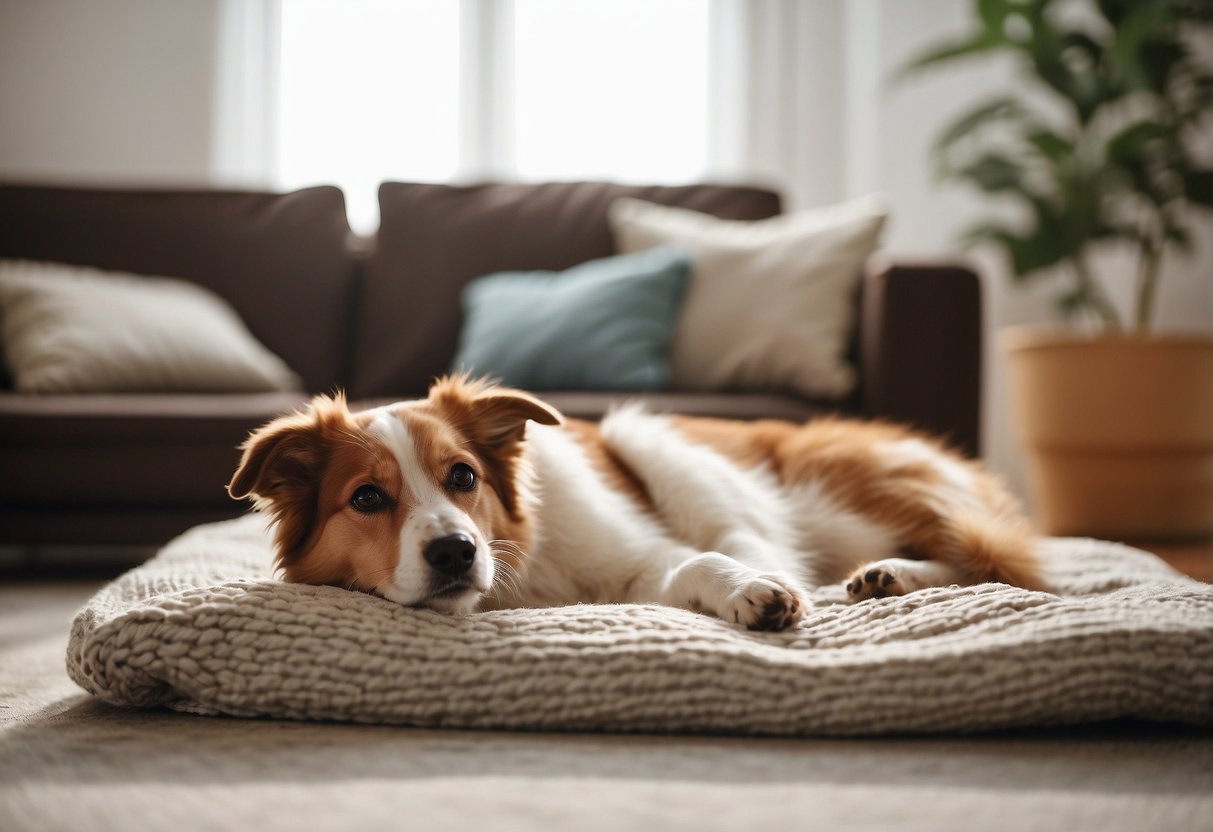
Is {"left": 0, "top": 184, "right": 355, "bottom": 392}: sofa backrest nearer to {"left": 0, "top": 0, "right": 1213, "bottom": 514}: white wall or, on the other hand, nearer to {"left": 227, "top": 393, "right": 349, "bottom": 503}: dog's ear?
{"left": 0, "top": 0, "right": 1213, "bottom": 514}: white wall

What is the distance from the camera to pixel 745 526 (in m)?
1.79

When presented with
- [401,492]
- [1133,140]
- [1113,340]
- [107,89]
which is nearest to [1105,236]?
[1133,140]

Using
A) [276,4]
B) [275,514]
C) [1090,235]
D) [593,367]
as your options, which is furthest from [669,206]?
[276,4]

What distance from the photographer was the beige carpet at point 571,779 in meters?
0.94

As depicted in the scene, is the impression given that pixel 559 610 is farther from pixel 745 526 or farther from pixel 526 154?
pixel 526 154

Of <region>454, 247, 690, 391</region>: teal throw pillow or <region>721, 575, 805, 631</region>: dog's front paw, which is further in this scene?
<region>454, 247, 690, 391</region>: teal throw pillow

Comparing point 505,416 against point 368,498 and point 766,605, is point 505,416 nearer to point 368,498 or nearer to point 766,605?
point 368,498

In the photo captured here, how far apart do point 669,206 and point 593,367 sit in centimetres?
93

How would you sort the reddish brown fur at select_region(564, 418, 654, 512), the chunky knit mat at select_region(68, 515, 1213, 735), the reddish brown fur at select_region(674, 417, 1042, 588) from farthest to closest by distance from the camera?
1. the reddish brown fur at select_region(564, 418, 654, 512)
2. the reddish brown fur at select_region(674, 417, 1042, 588)
3. the chunky knit mat at select_region(68, 515, 1213, 735)

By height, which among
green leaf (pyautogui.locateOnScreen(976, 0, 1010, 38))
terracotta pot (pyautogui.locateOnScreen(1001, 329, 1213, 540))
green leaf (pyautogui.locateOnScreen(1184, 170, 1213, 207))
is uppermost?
green leaf (pyautogui.locateOnScreen(976, 0, 1010, 38))

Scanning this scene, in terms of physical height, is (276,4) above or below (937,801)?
above

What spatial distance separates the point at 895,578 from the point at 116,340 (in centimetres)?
239

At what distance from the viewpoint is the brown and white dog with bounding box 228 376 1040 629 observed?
1.43 m

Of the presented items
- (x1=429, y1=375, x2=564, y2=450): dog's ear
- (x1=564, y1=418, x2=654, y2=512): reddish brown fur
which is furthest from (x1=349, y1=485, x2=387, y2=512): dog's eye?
(x1=564, y1=418, x2=654, y2=512): reddish brown fur
